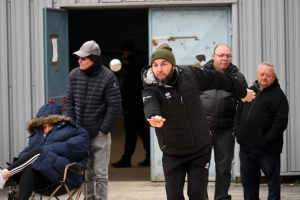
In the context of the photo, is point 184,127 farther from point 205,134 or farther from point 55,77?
point 55,77

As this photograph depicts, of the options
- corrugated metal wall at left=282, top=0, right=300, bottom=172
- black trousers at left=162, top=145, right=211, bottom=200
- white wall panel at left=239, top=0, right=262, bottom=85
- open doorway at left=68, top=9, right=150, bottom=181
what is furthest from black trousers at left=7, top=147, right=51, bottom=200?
open doorway at left=68, top=9, right=150, bottom=181

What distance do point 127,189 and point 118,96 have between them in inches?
92.9

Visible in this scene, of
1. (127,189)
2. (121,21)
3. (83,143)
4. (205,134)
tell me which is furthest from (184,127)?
(121,21)

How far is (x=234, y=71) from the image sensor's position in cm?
823

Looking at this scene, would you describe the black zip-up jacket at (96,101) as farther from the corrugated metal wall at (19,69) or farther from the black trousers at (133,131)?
the black trousers at (133,131)

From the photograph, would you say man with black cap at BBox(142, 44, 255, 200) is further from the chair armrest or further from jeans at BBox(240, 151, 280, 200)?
jeans at BBox(240, 151, 280, 200)

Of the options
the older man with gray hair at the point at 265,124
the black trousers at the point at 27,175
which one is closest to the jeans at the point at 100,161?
the black trousers at the point at 27,175

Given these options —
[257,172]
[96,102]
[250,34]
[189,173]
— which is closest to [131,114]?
[250,34]

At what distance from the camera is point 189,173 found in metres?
6.57

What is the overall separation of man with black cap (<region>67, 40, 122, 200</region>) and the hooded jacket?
303mm

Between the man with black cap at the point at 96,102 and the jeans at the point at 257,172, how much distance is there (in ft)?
5.23

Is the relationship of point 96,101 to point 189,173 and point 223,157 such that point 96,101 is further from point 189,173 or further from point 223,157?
point 189,173

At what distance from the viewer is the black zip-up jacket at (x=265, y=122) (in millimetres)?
7895

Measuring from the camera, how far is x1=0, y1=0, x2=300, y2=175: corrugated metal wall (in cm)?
1001
